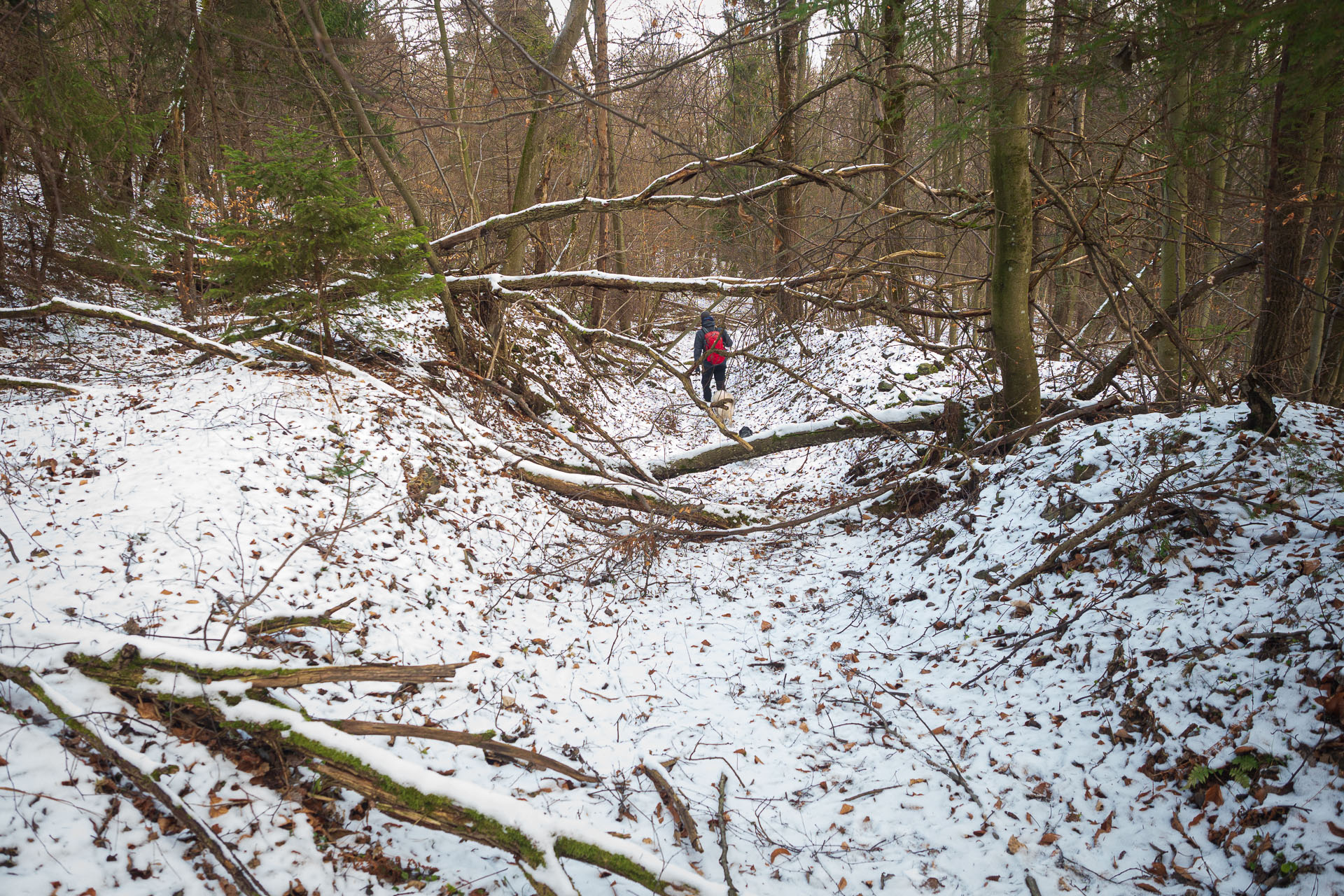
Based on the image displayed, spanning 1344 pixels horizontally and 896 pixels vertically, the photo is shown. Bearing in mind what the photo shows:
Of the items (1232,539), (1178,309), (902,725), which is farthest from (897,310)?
(902,725)

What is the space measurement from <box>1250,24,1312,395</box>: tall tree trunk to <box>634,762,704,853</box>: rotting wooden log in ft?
15.6

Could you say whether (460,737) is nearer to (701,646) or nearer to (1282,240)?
(701,646)

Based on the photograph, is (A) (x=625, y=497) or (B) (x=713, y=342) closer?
(A) (x=625, y=497)

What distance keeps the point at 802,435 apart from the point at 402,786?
5904 millimetres

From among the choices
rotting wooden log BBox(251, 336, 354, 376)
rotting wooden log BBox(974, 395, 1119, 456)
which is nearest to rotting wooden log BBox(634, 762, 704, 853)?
rotting wooden log BBox(974, 395, 1119, 456)

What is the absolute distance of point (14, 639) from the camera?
2.90m

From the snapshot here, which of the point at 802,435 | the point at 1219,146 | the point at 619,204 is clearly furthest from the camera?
A: the point at 619,204

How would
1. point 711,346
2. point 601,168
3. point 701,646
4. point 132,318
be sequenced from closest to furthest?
point 701,646 → point 132,318 → point 711,346 → point 601,168

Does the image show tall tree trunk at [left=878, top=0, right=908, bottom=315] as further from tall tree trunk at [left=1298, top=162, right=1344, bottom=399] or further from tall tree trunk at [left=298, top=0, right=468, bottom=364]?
tall tree trunk at [left=298, top=0, right=468, bottom=364]

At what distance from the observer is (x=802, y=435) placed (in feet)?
25.0

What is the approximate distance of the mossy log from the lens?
2531mm

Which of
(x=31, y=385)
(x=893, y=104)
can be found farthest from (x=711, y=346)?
(x=31, y=385)

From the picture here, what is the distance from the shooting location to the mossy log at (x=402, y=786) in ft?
8.30

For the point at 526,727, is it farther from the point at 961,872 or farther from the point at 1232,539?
the point at 1232,539
